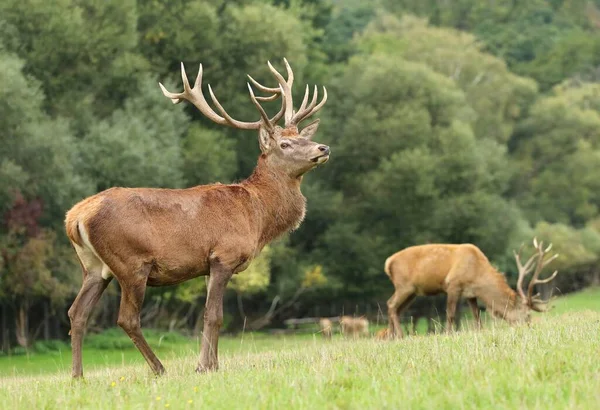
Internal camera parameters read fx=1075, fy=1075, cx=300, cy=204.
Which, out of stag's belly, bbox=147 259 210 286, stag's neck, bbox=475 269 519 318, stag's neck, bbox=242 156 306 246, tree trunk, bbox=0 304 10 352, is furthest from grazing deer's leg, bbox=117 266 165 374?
tree trunk, bbox=0 304 10 352

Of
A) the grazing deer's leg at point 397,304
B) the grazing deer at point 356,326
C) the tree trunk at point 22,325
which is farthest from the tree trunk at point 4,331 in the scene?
the grazing deer's leg at point 397,304

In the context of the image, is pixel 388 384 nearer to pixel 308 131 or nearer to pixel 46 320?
pixel 308 131

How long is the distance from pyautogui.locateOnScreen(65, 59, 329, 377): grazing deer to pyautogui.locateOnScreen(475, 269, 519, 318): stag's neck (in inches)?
317

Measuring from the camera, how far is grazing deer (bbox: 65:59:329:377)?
10.1 meters

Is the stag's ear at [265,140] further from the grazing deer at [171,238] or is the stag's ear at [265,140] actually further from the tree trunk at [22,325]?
the tree trunk at [22,325]

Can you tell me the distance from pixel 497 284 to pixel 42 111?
60.1 feet

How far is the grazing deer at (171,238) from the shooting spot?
1015cm

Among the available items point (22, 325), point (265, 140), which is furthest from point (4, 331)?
point (265, 140)

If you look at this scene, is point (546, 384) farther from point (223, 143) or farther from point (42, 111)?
point (223, 143)

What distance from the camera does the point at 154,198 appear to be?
10.5 metres

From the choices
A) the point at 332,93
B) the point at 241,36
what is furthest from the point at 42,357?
the point at 332,93

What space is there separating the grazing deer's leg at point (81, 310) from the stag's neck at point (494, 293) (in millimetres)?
9811

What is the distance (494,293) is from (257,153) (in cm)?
2360

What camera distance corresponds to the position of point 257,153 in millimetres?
41719
